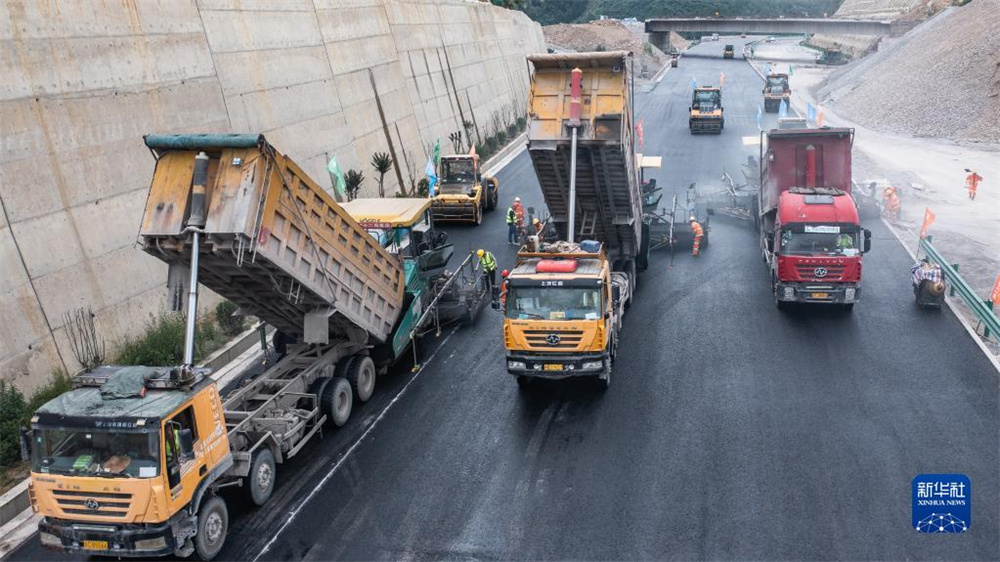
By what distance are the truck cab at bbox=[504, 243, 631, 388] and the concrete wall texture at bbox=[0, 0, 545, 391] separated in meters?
8.90

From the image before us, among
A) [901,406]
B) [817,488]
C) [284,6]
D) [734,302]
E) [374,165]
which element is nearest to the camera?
[817,488]

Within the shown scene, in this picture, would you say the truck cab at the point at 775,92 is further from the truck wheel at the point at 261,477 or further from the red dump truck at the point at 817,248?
the truck wheel at the point at 261,477

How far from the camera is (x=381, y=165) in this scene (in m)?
29.9

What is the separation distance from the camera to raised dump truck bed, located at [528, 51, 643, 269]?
17141 millimetres

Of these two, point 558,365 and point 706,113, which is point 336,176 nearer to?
point 558,365

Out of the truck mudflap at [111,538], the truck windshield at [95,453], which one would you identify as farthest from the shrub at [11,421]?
the truck mudflap at [111,538]

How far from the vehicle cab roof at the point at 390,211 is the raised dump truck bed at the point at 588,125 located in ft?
9.72

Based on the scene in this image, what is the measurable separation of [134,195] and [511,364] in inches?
392

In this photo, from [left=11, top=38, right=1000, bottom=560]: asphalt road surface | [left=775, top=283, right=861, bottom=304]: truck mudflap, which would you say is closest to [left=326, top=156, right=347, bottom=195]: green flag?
[left=11, top=38, right=1000, bottom=560]: asphalt road surface

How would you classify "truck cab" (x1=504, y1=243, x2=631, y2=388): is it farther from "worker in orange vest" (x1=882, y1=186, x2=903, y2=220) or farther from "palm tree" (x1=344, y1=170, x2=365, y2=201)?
"worker in orange vest" (x1=882, y1=186, x2=903, y2=220)

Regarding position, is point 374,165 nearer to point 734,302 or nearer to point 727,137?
point 734,302

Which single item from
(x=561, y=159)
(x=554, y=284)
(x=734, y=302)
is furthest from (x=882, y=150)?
(x=554, y=284)

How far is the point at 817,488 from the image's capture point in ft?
39.7

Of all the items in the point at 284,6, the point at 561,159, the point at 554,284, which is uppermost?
the point at 284,6
